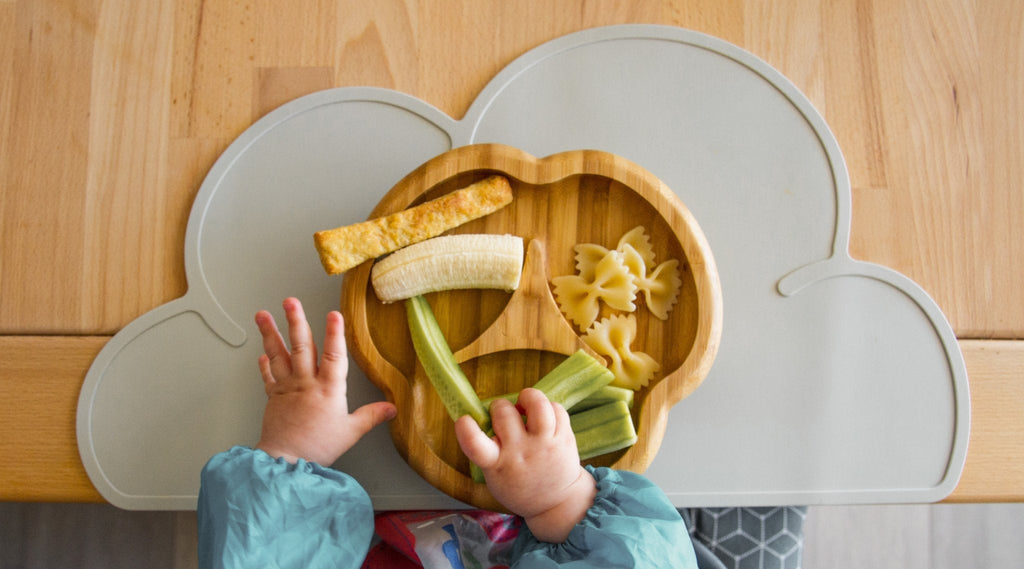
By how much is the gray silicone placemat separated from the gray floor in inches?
19.3

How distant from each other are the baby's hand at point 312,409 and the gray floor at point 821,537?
0.64 meters

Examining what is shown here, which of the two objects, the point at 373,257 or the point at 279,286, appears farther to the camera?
the point at 279,286

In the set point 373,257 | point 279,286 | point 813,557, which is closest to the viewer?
point 373,257

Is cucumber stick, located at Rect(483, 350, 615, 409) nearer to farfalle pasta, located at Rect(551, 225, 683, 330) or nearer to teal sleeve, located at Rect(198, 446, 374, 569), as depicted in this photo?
farfalle pasta, located at Rect(551, 225, 683, 330)

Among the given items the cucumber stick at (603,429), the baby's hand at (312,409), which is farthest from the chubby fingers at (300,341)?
the cucumber stick at (603,429)

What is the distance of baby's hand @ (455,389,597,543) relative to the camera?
2.41 ft

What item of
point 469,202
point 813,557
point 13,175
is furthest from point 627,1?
point 813,557

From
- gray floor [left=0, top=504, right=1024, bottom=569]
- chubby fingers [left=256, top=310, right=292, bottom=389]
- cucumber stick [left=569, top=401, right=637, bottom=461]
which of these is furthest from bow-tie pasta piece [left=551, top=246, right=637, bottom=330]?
gray floor [left=0, top=504, right=1024, bottom=569]

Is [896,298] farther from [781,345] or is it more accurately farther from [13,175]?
[13,175]

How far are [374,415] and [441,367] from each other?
0.33 ft

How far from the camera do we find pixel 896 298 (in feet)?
3.06

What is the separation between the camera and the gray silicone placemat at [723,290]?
35.4 inches

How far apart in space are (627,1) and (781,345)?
0.53 m

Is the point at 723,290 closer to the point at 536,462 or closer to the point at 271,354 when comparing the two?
the point at 536,462
